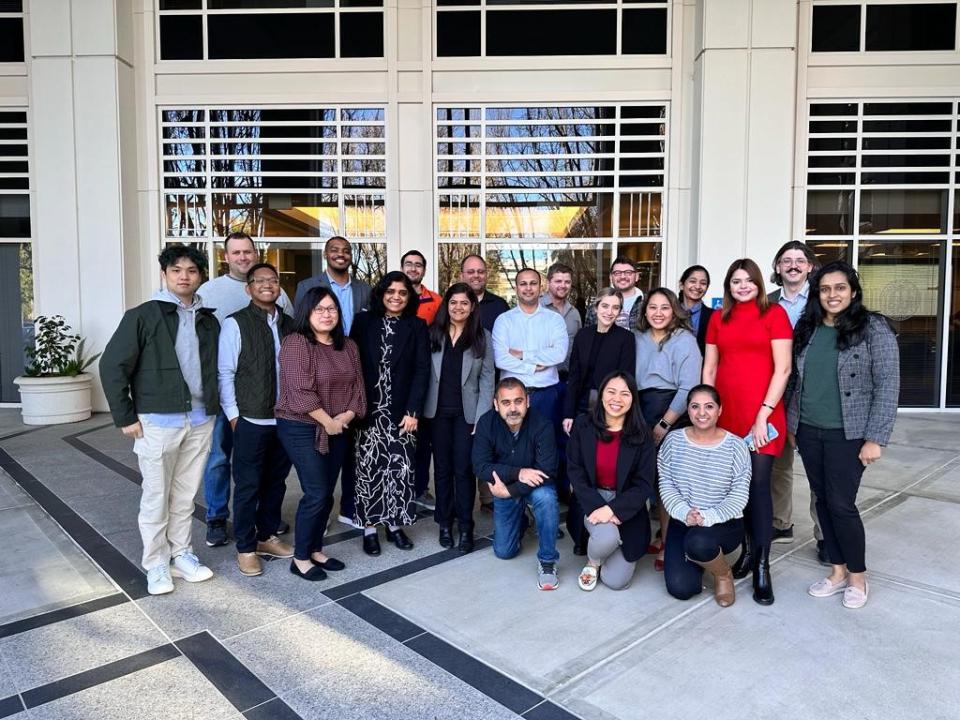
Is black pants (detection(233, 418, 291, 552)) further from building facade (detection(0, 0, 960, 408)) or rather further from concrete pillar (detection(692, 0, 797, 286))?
concrete pillar (detection(692, 0, 797, 286))

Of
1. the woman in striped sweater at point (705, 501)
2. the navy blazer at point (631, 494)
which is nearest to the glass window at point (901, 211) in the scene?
the woman in striped sweater at point (705, 501)

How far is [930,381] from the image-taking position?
909cm

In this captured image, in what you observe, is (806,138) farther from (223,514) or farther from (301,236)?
(223,514)

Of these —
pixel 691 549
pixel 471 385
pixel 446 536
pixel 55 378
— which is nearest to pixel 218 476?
pixel 446 536

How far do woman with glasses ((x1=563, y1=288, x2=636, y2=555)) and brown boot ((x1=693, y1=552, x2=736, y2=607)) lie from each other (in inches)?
33.0

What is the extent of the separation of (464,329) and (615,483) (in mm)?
1287

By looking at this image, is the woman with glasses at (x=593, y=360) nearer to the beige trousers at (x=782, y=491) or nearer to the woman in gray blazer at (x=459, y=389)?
the woman in gray blazer at (x=459, y=389)

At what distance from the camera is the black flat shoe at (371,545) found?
4066 millimetres

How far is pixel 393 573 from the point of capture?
3807 millimetres

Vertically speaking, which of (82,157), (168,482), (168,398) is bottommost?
(168,482)

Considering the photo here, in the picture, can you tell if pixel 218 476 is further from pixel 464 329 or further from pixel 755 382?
pixel 755 382

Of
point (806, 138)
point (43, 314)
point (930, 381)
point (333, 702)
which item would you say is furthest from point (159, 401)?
point (930, 381)

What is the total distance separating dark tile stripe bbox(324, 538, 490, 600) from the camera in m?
3.56

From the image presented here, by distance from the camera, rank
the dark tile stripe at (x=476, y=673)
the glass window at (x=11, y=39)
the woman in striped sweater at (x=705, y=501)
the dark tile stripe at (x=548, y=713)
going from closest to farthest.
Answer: the dark tile stripe at (x=548, y=713)
the dark tile stripe at (x=476, y=673)
the woman in striped sweater at (x=705, y=501)
the glass window at (x=11, y=39)
